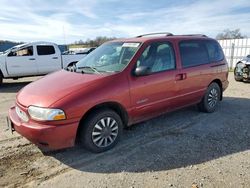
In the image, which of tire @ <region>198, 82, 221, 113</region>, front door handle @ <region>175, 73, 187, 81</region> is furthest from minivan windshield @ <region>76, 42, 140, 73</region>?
tire @ <region>198, 82, 221, 113</region>

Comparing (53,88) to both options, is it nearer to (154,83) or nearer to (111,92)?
(111,92)

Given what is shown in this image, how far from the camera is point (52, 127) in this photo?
3121 mm

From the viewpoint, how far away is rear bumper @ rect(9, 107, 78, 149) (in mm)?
3119

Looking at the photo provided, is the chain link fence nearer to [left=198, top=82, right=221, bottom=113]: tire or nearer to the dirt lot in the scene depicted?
[left=198, top=82, right=221, bottom=113]: tire

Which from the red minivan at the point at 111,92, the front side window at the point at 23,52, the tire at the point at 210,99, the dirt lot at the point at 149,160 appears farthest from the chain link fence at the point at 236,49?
the front side window at the point at 23,52

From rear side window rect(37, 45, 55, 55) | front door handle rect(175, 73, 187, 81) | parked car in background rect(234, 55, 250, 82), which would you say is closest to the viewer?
front door handle rect(175, 73, 187, 81)

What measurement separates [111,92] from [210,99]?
116 inches

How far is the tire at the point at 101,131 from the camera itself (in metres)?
3.49

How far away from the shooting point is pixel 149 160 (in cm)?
347

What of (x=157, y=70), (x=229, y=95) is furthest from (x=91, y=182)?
(x=229, y=95)

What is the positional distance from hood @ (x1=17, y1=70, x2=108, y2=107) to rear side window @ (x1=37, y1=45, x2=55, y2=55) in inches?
278

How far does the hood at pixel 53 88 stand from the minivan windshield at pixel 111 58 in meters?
0.31

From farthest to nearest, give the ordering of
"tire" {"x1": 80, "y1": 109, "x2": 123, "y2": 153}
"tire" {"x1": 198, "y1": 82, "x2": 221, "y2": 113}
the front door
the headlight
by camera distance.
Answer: "tire" {"x1": 198, "y1": 82, "x2": 221, "y2": 113}
the front door
"tire" {"x1": 80, "y1": 109, "x2": 123, "y2": 153}
the headlight

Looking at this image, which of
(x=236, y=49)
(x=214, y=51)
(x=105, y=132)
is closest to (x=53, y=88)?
(x=105, y=132)
